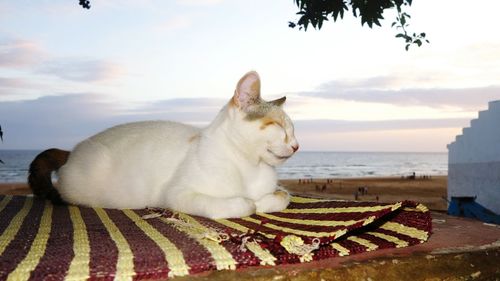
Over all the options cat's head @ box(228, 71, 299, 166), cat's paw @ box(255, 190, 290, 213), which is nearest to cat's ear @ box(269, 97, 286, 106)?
cat's head @ box(228, 71, 299, 166)

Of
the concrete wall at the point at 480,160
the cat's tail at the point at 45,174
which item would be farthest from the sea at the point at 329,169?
the cat's tail at the point at 45,174

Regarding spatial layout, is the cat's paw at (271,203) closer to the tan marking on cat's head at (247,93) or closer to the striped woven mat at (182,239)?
the striped woven mat at (182,239)

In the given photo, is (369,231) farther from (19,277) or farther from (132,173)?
(132,173)

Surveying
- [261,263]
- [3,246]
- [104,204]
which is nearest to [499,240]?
[261,263]

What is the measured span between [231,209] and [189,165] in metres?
0.45

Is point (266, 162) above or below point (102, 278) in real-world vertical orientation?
above

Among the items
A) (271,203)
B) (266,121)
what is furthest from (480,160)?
(266,121)

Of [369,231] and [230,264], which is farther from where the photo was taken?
[369,231]

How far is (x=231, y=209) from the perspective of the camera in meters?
2.24

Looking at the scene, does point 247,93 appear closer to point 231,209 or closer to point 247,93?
point 247,93

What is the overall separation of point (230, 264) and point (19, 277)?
0.57 metres

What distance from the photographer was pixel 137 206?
9.23 ft

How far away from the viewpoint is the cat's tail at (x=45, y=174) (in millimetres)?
3066

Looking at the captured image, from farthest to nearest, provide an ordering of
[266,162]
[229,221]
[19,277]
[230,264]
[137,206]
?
[137,206], [266,162], [229,221], [230,264], [19,277]
